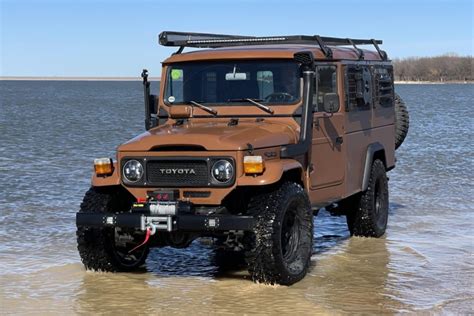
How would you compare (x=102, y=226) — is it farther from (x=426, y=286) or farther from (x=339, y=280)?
(x=426, y=286)


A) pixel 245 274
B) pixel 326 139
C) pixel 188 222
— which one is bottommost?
pixel 245 274

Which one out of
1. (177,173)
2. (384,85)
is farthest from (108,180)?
(384,85)

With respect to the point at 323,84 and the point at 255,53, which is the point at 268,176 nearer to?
the point at 255,53

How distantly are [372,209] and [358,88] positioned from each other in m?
1.55

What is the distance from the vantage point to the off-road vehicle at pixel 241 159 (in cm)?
799

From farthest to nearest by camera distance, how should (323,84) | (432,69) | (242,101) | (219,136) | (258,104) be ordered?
(432,69)
(323,84)
(242,101)
(258,104)
(219,136)

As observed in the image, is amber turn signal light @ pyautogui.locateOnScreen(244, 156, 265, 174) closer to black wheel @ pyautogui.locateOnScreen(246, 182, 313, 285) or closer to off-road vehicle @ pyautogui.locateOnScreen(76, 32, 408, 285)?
off-road vehicle @ pyautogui.locateOnScreen(76, 32, 408, 285)

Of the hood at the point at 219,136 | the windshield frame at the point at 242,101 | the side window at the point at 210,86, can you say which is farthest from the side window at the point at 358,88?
the side window at the point at 210,86

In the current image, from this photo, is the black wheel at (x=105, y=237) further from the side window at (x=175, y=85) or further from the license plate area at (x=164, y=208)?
the side window at (x=175, y=85)

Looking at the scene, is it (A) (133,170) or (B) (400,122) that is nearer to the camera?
(A) (133,170)

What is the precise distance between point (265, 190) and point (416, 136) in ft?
77.5

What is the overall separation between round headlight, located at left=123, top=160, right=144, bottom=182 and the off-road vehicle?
1 centimetres

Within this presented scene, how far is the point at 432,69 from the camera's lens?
187 meters

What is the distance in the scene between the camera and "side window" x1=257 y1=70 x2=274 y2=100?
30.0ft
